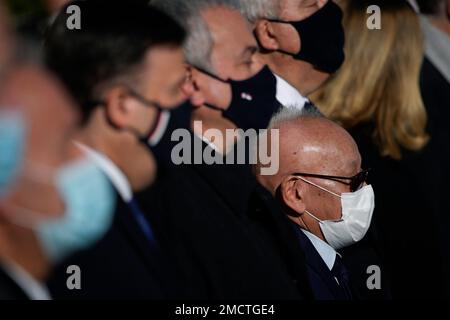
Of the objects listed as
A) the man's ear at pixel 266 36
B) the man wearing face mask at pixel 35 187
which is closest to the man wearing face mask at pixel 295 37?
the man's ear at pixel 266 36

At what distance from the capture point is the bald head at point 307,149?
164 inches

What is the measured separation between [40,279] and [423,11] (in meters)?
2.80

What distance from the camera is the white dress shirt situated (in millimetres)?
3080

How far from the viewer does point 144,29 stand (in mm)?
3574

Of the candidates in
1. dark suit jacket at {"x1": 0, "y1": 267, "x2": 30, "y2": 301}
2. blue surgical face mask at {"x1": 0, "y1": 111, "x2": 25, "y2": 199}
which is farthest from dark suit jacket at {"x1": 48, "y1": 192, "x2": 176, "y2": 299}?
blue surgical face mask at {"x1": 0, "y1": 111, "x2": 25, "y2": 199}

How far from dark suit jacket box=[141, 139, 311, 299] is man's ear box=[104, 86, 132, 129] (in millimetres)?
229

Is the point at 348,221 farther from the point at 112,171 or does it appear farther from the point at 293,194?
the point at 112,171

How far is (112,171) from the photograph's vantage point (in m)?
3.39

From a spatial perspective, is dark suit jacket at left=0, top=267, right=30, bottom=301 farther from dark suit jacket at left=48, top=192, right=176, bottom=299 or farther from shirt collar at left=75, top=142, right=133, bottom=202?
shirt collar at left=75, top=142, right=133, bottom=202

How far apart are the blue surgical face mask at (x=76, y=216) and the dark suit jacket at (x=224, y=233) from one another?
28 cm
